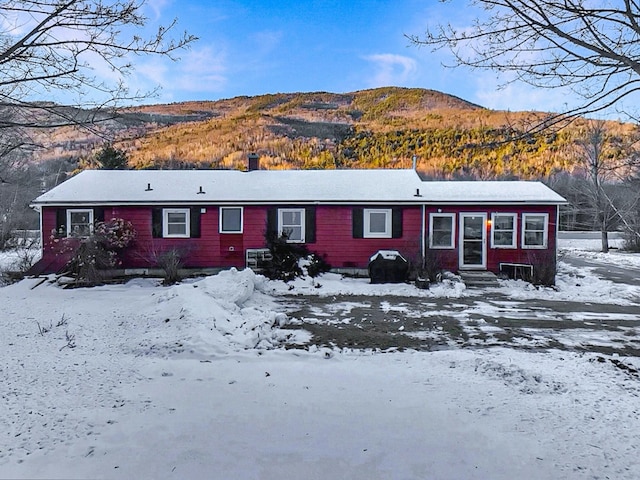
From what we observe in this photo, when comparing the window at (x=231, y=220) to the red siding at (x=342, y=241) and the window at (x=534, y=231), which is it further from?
the window at (x=534, y=231)

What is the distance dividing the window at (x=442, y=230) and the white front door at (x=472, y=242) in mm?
320

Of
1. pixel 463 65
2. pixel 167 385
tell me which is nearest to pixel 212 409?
pixel 167 385

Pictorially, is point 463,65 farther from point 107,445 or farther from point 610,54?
point 107,445

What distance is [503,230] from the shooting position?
1338cm

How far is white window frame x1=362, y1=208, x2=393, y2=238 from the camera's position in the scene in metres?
13.5

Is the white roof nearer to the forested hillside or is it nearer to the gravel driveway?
the forested hillside

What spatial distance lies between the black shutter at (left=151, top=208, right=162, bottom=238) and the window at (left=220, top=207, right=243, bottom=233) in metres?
→ 2.10

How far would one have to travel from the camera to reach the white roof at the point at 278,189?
13320mm

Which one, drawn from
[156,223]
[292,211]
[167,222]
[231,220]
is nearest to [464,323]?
[292,211]

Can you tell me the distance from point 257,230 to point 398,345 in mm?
8376

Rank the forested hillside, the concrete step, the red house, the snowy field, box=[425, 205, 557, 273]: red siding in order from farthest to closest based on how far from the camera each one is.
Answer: the forested hillside < the red house < box=[425, 205, 557, 273]: red siding < the concrete step < the snowy field

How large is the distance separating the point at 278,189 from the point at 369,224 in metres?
3.46

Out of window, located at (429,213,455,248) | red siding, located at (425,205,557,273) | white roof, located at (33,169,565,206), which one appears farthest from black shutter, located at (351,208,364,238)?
window, located at (429,213,455,248)

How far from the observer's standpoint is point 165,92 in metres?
4.67
